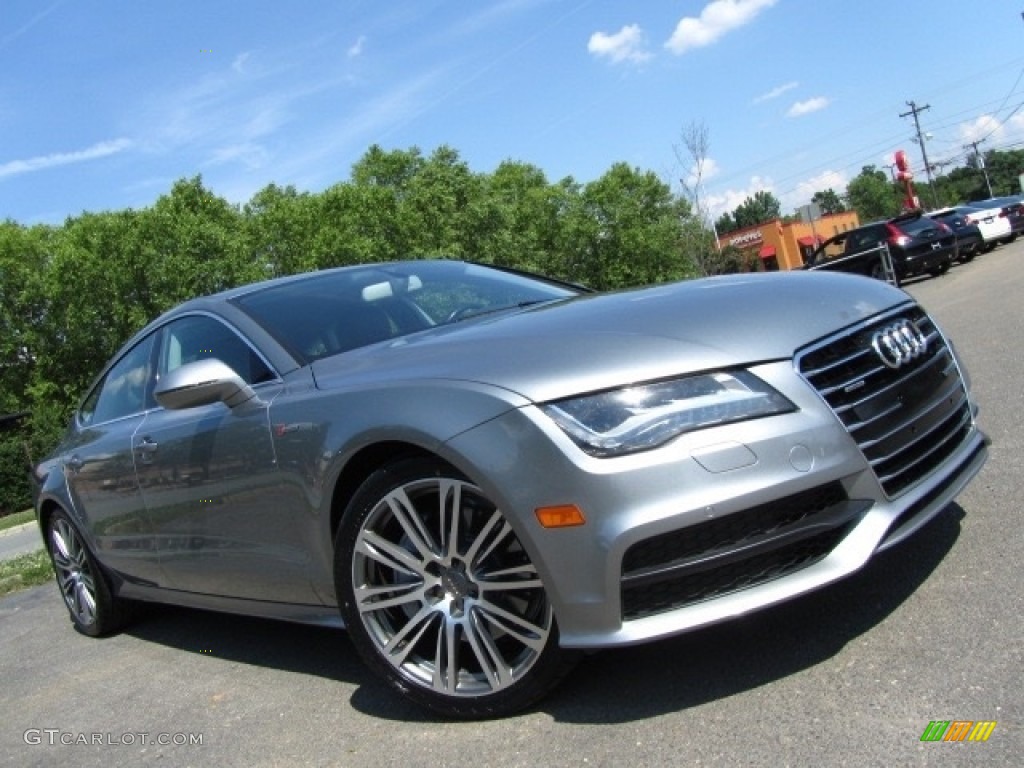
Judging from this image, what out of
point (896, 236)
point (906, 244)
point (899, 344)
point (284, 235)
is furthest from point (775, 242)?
point (899, 344)

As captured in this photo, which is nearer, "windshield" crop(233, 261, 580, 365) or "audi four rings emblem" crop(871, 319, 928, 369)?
"audi four rings emblem" crop(871, 319, 928, 369)

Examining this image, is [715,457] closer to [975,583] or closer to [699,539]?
[699,539]

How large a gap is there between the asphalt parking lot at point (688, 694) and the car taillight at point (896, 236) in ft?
53.7

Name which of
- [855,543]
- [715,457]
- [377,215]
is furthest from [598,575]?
[377,215]

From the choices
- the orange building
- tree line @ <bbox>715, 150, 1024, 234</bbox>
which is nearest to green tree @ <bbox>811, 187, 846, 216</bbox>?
tree line @ <bbox>715, 150, 1024, 234</bbox>

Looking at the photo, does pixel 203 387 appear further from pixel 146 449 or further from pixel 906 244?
pixel 906 244

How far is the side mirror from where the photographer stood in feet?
11.1

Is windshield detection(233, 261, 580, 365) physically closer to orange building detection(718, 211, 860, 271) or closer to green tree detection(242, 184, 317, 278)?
green tree detection(242, 184, 317, 278)

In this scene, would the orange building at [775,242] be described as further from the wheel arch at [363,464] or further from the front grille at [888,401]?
the wheel arch at [363,464]

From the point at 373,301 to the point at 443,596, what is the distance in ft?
4.81

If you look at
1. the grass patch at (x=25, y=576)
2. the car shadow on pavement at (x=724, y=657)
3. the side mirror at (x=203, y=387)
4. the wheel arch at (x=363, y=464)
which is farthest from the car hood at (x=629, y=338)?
the grass patch at (x=25, y=576)

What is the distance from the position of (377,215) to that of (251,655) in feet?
101

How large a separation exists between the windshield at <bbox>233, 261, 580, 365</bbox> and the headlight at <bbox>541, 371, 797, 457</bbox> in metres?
1.26

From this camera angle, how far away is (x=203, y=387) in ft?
11.0
